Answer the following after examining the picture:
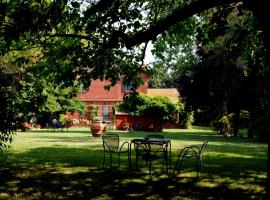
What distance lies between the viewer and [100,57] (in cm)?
916

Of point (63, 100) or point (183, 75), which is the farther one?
point (63, 100)

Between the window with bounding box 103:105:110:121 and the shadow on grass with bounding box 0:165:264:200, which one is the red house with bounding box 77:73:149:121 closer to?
the window with bounding box 103:105:110:121

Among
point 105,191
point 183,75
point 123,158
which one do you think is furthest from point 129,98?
point 183,75

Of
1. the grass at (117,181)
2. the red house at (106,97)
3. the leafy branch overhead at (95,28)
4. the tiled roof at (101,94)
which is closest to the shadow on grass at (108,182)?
the grass at (117,181)

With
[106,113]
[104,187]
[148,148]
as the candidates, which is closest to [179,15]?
[104,187]

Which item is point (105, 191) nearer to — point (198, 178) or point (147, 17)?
point (198, 178)

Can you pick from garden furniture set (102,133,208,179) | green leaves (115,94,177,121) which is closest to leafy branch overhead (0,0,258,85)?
garden furniture set (102,133,208,179)

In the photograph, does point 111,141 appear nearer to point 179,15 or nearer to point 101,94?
point 179,15

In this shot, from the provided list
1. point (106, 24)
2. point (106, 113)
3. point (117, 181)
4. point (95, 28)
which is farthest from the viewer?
point (106, 113)

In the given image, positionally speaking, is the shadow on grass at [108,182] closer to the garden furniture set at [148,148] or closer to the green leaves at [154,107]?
the garden furniture set at [148,148]

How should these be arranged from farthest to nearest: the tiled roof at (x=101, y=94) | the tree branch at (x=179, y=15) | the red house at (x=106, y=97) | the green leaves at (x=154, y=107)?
the tiled roof at (x=101, y=94) → the red house at (x=106, y=97) → the green leaves at (x=154, y=107) → the tree branch at (x=179, y=15)

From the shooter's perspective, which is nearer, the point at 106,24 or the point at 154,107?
the point at 106,24

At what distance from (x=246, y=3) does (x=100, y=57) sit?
427 cm

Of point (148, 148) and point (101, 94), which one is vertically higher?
point (101, 94)
